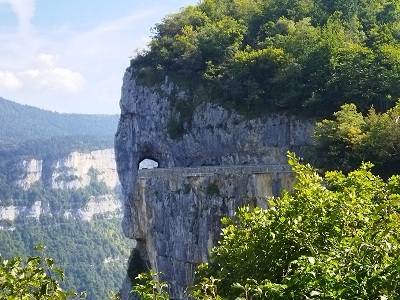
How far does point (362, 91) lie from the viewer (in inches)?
1224

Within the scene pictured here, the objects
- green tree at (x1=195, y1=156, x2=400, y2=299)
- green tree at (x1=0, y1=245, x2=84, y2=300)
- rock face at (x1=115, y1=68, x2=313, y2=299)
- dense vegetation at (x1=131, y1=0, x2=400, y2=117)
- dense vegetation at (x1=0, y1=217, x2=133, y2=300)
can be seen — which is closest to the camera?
green tree at (x1=195, y1=156, x2=400, y2=299)

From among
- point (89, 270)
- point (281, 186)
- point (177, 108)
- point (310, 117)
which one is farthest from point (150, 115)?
point (89, 270)

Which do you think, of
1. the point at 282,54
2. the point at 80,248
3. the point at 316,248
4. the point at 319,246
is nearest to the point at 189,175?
the point at 282,54

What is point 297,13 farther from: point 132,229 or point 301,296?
point 301,296

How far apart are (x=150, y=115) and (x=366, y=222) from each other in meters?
32.8

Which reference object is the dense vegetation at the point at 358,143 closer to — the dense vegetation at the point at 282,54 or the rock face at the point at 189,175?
the rock face at the point at 189,175

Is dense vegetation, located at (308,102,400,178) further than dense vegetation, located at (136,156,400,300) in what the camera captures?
Yes

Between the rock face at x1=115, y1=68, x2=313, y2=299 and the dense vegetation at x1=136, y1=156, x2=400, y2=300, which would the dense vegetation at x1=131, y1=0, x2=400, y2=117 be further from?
Result: the dense vegetation at x1=136, y1=156, x2=400, y2=300

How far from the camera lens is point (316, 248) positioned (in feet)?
30.8

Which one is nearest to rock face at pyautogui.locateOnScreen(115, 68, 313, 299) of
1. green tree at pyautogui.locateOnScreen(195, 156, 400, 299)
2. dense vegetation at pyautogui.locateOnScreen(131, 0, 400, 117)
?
dense vegetation at pyautogui.locateOnScreen(131, 0, 400, 117)

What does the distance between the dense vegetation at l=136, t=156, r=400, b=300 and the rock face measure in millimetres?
12950

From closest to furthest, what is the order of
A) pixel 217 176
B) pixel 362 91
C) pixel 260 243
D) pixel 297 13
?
pixel 260 243 → pixel 217 176 → pixel 362 91 → pixel 297 13

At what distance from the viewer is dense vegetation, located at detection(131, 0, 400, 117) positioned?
3162 centimetres

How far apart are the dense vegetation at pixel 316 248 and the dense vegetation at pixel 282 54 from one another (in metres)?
19.6
